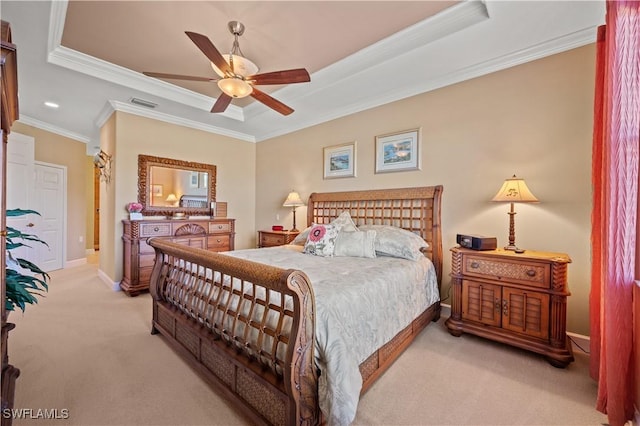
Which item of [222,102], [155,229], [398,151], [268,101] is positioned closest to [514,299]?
[398,151]

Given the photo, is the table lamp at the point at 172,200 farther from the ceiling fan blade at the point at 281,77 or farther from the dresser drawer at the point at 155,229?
the ceiling fan blade at the point at 281,77

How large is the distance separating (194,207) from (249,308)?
12.1 ft

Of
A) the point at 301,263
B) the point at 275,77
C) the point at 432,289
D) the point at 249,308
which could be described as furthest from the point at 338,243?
the point at 275,77

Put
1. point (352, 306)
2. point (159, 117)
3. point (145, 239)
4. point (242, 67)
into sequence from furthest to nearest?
point (159, 117)
point (145, 239)
point (242, 67)
point (352, 306)

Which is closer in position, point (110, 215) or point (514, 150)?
point (514, 150)

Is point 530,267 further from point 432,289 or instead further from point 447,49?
point 447,49

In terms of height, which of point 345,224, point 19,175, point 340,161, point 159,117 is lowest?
point 345,224

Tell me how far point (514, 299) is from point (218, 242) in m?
4.19

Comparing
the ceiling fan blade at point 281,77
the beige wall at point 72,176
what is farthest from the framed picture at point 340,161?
the beige wall at point 72,176

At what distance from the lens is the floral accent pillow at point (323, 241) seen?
299 cm

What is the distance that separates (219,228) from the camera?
15.6 ft

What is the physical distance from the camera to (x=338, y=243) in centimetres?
302

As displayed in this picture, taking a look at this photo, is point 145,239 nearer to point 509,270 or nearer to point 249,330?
point 249,330

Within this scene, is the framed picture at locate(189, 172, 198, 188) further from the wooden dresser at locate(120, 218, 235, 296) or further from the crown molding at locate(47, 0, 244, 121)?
the crown molding at locate(47, 0, 244, 121)
